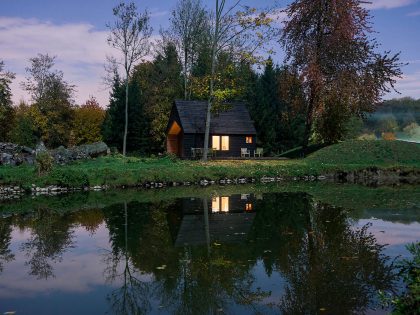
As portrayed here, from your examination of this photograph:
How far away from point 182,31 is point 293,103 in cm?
1812

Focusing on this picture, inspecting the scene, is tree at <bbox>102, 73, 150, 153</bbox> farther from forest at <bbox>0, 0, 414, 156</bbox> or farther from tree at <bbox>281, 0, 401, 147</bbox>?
tree at <bbox>281, 0, 401, 147</bbox>

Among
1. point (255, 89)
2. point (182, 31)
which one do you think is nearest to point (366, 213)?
point (182, 31)

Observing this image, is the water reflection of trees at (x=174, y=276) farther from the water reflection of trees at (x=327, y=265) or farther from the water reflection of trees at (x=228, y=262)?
the water reflection of trees at (x=327, y=265)

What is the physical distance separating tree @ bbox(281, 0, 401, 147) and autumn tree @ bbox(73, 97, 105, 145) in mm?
29325

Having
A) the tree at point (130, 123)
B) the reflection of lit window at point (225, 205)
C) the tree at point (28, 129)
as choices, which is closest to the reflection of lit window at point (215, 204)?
the reflection of lit window at point (225, 205)

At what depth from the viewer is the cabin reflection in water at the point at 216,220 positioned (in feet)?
34.3

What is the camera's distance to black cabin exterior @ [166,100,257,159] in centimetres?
3956

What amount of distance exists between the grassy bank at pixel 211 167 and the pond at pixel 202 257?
5334 mm

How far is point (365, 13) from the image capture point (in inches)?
1345

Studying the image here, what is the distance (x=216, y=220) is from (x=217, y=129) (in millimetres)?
27315

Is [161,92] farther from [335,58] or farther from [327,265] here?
[327,265]

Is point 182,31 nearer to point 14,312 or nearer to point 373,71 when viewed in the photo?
point 373,71

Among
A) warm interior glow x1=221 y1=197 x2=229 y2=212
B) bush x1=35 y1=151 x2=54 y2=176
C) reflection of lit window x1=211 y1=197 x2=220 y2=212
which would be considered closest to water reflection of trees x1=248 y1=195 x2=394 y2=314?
warm interior glow x1=221 y1=197 x2=229 y2=212

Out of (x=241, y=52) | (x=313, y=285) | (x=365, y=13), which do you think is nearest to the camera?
(x=313, y=285)
